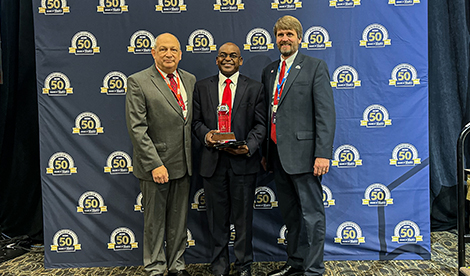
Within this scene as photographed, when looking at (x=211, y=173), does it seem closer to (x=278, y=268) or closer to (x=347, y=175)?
(x=278, y=268)

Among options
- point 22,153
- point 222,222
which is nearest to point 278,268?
point 222,222

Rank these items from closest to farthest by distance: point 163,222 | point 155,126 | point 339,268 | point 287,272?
point 155,126 → point 163,222 → point 287,272 → point 339,268

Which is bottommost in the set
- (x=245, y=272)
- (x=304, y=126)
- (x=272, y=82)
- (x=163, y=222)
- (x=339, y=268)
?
(x=339, y=268)

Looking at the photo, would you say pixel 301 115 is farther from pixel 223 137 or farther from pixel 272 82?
pixel 223 137

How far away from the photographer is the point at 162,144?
9.81ft

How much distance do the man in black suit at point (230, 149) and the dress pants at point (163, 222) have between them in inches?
9.0

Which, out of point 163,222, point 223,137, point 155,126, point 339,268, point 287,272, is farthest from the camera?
point 339,268

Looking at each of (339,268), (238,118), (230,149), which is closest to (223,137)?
(230,149)

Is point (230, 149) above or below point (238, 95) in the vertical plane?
below

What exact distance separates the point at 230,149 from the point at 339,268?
150cm

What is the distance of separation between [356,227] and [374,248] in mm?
254

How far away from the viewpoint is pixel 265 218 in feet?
11.9

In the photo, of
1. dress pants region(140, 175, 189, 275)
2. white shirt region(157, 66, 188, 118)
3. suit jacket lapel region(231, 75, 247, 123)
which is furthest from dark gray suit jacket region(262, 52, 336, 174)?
dress pants region(140, 175, 189, 275)

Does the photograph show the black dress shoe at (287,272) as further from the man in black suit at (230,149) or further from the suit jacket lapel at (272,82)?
the suit jacket lapel at (272,82)
